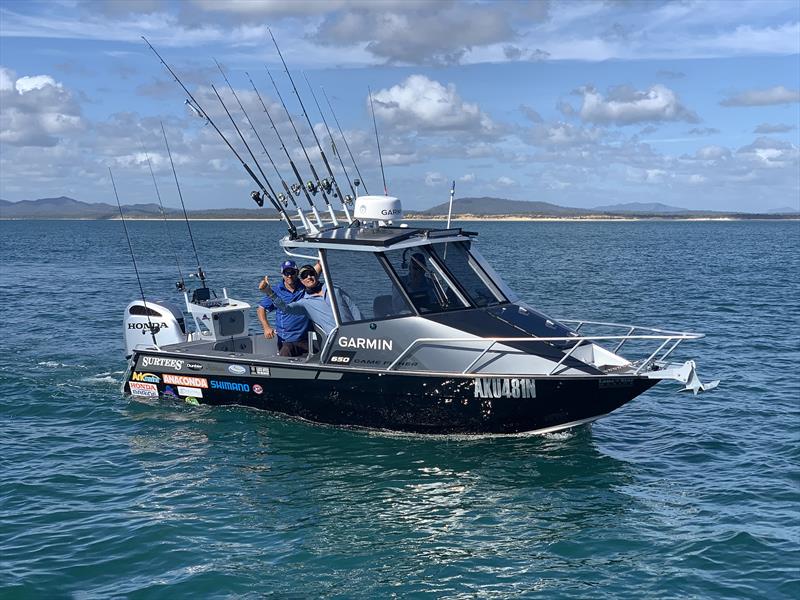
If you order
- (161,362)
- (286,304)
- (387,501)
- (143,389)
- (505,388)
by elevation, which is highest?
(286,304)

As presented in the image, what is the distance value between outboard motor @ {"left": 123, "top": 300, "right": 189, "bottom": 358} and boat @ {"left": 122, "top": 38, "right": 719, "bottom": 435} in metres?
0.94

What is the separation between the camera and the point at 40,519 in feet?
32.2

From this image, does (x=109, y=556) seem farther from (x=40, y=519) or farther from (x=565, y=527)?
(x=565, y=527)

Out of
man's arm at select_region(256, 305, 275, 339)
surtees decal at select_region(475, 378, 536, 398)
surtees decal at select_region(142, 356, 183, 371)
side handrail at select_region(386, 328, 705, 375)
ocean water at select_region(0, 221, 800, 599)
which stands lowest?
ocean water at select_region(0, 221, 800, 599)

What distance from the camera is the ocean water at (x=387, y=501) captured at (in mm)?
8297

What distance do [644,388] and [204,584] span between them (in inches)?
257

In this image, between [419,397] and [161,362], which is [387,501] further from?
[161,362]

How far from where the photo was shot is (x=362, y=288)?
12953 mm

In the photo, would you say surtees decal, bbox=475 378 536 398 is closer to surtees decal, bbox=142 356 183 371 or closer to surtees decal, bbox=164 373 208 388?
surtees decal, bbox=164 373 208 388

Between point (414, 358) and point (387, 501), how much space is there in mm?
2584

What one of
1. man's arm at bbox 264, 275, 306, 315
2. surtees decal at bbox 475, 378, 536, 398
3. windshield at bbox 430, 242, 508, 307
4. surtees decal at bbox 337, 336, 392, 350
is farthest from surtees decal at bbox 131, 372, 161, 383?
surtees decal at bbox 475, 378, 536, 398

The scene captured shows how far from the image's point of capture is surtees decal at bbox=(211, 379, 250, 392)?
13648 mm

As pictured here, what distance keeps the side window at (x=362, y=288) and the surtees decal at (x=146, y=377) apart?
13.3 feet

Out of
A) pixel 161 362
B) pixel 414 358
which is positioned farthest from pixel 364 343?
pixel 161 362
